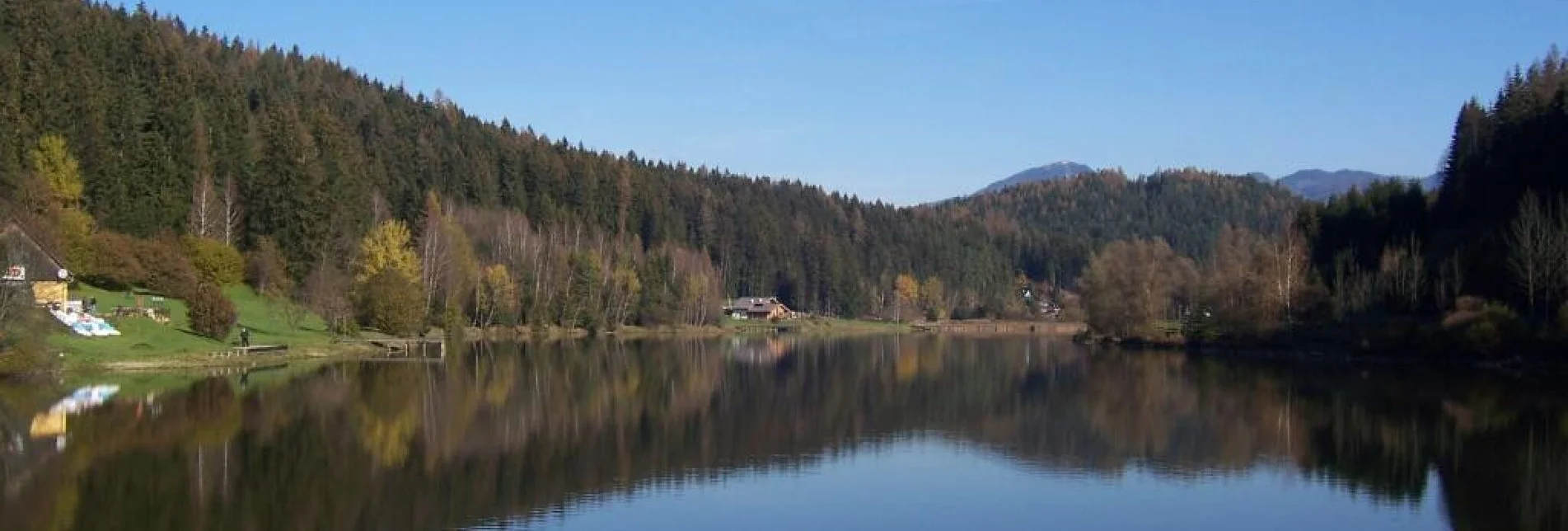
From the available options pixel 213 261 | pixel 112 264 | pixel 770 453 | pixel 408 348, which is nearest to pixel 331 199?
pixel 213 261

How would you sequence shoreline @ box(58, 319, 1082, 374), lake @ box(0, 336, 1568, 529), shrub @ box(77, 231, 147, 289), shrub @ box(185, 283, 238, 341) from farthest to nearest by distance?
shrub @ box(77, 231, 147, 289) → shrub @ box(185, 283, 238, 341) → shoreline @ box(58, 319, 1082, 374) → lake @ box(0, 336, 1568, 529)

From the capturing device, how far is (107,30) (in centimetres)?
8388

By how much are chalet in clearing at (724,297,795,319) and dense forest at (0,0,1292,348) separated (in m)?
6.68

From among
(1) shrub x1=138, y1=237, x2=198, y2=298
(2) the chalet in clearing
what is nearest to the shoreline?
(2) the chalet in clearing

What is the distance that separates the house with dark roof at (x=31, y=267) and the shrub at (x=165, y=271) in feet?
21.3

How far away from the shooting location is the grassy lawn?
47.2m

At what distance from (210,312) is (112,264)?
991 centimetres

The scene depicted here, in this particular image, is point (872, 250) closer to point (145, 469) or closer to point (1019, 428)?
point (1019, 428)

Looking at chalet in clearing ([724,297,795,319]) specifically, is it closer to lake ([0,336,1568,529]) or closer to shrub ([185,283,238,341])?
shrub ([185,283,238,341])

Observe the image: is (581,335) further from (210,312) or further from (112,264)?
(210,312)

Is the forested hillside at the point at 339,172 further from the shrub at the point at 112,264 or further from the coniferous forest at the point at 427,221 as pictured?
the shrub at the point at 112,264

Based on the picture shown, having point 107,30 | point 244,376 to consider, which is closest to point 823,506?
point 244,376

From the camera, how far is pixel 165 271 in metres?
63.8

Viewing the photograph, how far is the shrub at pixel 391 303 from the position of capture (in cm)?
7006
